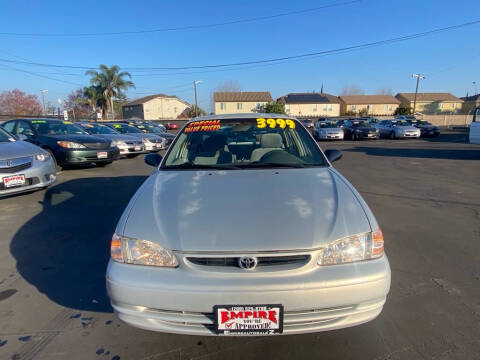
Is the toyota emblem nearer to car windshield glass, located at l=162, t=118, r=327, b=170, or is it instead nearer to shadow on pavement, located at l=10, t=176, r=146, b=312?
car windshield glass, located at l=162, t=118, r=327, b=170

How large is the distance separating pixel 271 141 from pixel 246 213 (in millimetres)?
1608

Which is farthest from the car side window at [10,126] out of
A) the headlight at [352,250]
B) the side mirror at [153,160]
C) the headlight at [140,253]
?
the headlight at [352,250]

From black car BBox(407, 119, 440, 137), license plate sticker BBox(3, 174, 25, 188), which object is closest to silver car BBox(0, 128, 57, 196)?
license plate sticker BBox(3, 174, 25, 188)

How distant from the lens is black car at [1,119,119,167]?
800 cm

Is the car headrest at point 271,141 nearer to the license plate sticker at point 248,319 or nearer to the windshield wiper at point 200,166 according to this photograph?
the windshield wiper at point 200,166

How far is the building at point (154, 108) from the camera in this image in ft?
220

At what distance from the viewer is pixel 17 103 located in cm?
5372

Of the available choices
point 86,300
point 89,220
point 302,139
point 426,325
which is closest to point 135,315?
point 86,300

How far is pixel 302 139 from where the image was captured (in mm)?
3465

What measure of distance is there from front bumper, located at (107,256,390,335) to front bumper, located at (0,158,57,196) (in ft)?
14.2

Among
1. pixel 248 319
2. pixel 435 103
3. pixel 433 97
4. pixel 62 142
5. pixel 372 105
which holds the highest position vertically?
pixel 433 97

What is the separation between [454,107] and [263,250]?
8828 centimetres

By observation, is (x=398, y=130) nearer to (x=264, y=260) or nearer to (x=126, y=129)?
(x=126, y=129)

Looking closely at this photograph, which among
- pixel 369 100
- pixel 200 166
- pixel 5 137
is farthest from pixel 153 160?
pixel 369 100
